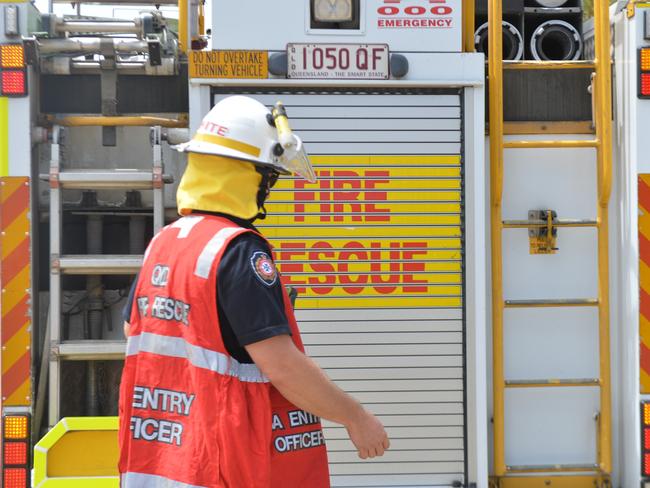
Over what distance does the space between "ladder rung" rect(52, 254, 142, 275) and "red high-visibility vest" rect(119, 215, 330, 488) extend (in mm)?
1300

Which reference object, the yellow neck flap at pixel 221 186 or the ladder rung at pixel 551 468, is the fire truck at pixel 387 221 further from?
the yellow neck flap at pixel 221 186

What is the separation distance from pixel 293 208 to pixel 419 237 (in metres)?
0.53

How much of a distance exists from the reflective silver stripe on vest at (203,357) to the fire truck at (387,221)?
130 centimetres

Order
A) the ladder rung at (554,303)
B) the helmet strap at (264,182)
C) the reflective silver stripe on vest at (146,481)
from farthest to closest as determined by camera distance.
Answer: the ladder rung at (554,303) → the helmet strap at (264,182) → the reflective silver stripe on vest at (146,481)

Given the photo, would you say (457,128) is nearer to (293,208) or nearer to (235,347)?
(293,208)

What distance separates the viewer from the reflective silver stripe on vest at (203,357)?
8.63 feet

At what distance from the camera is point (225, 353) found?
2635 millimetres

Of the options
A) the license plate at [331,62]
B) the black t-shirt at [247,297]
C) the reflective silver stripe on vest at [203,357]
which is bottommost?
the reflective silver stripe on vest at [203,357]

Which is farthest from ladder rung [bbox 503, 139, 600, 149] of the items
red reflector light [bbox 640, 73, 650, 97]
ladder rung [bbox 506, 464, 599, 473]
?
ladder rung [bbox 506, 464, 599, 473]

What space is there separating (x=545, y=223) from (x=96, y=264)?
1875 mm

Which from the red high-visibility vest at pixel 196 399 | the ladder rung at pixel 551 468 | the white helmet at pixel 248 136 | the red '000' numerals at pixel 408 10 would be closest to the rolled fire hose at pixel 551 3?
the red '000' numerals at pixel 408 10

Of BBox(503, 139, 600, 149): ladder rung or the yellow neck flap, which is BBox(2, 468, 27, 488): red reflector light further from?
BBox(503, 139, 600, 149): ladder rung

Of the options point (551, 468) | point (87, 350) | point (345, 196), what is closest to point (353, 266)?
point (345, 196)

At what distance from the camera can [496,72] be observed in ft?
14.2
